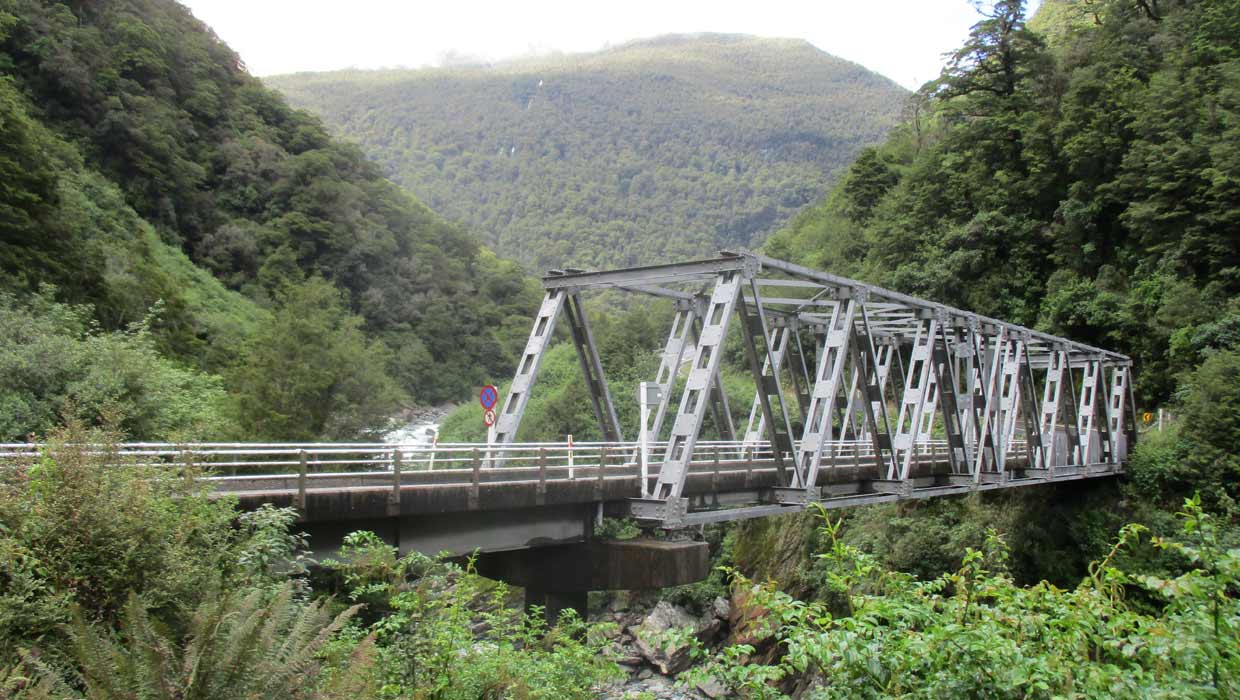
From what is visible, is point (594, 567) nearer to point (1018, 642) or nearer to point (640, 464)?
point (640, 464)

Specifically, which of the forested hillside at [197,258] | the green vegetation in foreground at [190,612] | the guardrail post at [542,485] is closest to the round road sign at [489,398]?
the guardrail post at [542,485]

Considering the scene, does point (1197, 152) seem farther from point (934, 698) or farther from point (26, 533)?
point (26, 533)

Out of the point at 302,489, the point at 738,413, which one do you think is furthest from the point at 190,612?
the point at 738,413

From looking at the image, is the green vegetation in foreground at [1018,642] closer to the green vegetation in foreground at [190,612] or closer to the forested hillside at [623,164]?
the green vegetation in foreground at [190,612]

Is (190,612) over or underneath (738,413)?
over

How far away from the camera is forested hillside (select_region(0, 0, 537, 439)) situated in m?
19.1

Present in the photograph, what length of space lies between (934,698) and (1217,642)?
5.47 feet

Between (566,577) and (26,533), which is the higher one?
(26,533)

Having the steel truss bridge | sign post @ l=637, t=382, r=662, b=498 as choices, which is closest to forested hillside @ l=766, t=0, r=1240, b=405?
the steel truss bridge

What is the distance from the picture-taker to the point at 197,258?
1959 inches

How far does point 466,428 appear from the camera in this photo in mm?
48438

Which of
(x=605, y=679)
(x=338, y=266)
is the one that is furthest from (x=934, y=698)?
(x=338, y=266)

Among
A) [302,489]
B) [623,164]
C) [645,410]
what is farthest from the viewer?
[623,164]

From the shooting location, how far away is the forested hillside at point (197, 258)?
19.1 meters
